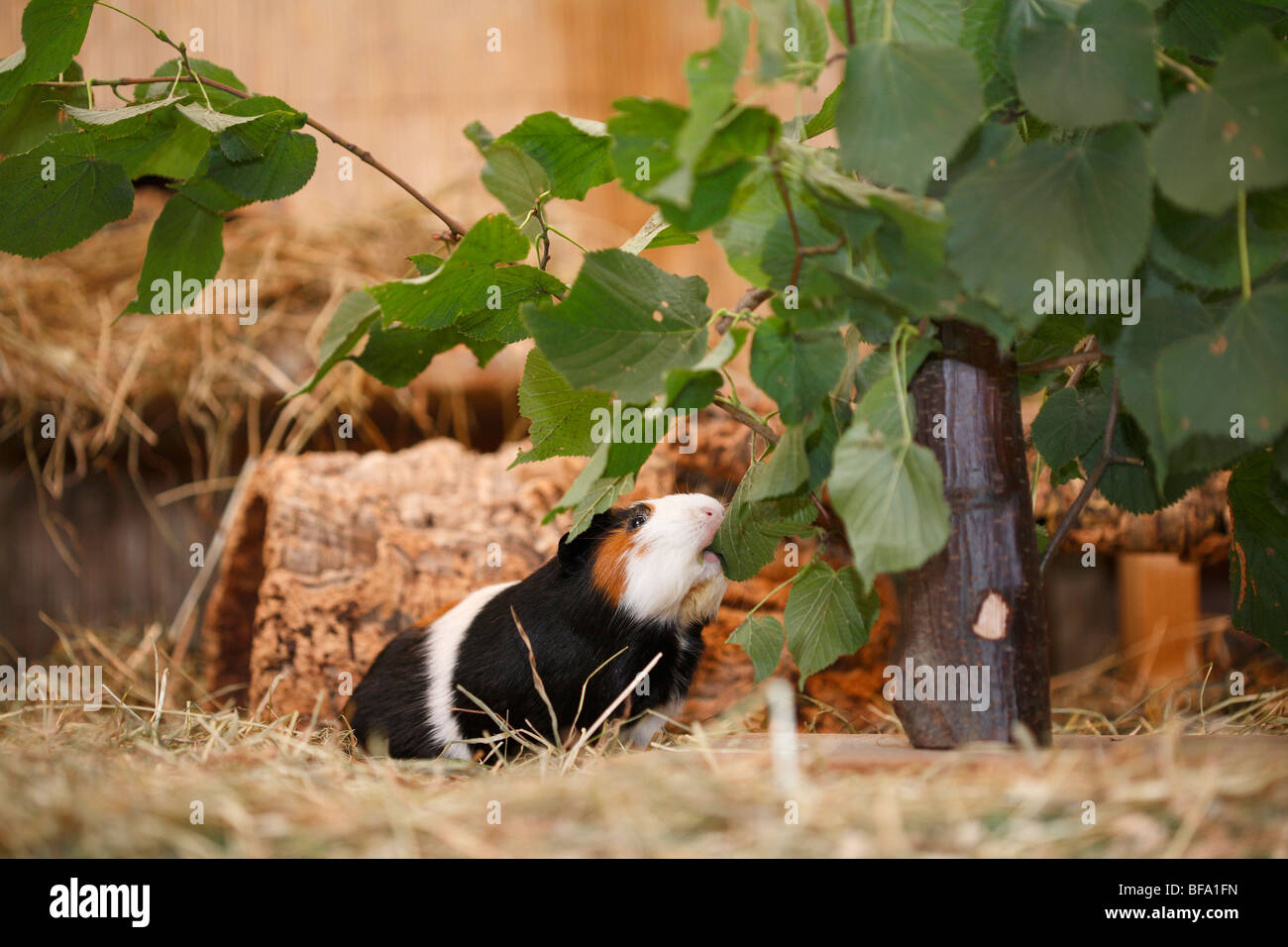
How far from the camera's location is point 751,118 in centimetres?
69

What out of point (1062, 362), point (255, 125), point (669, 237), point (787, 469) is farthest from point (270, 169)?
point (1062, 362)

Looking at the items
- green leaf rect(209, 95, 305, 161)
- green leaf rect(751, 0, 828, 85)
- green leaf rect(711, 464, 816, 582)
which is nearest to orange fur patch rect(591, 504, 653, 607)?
green leaf rect(711, 464, 816, 582)

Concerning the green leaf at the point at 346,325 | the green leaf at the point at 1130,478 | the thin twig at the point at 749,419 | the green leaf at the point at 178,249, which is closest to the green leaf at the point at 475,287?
the green leaf at the point at 346,325

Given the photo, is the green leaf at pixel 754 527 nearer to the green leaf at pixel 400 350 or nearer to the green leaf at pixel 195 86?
the green leaf at pixel 400 350

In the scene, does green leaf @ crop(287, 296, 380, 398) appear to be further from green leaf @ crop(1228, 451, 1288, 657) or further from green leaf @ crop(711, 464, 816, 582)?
green leaf @ crop(1228, 451, 1288, 657)

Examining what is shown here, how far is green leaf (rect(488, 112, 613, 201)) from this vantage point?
3.15ft

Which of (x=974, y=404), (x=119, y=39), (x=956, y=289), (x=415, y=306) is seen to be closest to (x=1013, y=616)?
(x=974, y=404)

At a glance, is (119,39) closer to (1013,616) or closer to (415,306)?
(415,306)

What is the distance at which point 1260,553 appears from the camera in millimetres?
1123

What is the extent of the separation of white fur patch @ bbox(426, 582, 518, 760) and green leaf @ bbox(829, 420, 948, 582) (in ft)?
3.38

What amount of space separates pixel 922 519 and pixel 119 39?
9.80 feet

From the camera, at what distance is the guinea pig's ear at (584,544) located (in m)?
1.57

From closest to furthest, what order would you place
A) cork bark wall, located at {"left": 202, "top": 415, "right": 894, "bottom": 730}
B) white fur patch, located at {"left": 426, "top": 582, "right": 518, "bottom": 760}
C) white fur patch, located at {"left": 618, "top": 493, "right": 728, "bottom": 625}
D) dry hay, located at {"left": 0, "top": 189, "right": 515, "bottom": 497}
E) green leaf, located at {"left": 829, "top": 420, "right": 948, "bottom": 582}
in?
green leaf, located at {"left": 829, "top": 420, "right": 948, "bottom": 582} < white fur patch, located at {"left": 618, "top": 493, "right": 728, "bottom": 625} < white fur patch, located at {"left": 426, "top": 582, "right": 518, "bottom": 760} < cork bark wall, located at {"left": 202, "top": 415, "right": 894, "bottom": 730} < dry hay, located at {"left": 0, "top": 189, "right": 515, "bottom": 497}

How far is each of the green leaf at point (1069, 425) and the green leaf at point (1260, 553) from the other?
165 mm
